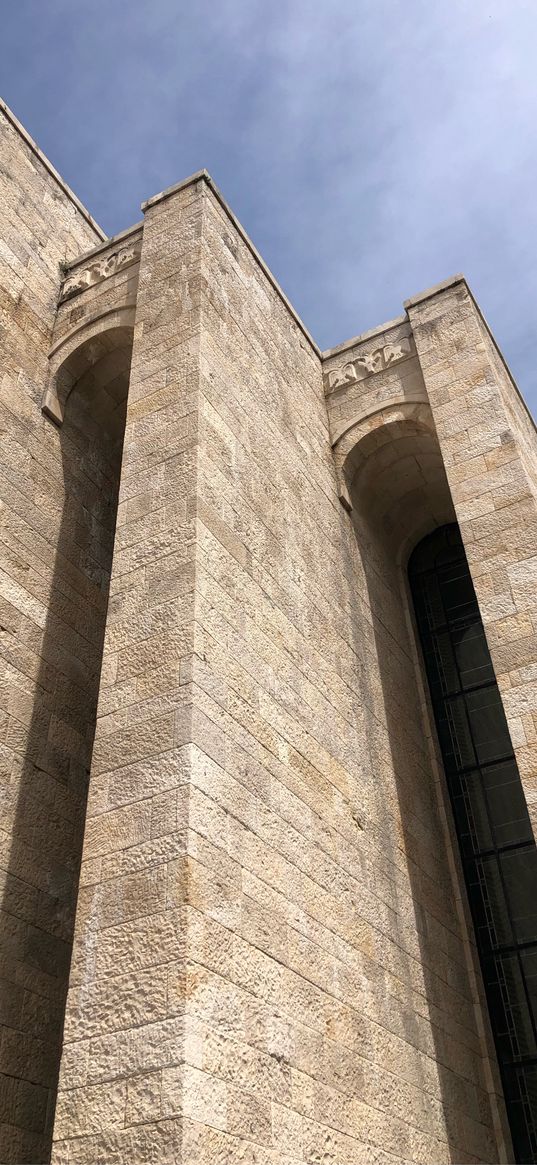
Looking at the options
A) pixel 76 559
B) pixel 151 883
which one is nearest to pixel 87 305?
pixel 76 559

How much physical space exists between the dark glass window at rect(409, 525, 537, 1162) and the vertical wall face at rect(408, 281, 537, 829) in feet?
5.79

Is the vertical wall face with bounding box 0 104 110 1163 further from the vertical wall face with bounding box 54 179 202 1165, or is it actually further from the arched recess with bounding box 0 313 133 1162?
the vertical wall face with bounding box 54 179 202 1165

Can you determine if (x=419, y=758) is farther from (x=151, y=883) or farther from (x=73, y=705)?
(x=151, y=883)

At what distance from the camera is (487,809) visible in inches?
352

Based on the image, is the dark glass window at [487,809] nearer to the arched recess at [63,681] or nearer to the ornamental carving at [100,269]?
the arched recess at [63,681]

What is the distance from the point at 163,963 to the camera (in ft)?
13.7

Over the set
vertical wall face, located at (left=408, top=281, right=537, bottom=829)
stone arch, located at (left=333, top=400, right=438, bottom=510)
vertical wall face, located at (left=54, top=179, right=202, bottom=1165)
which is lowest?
vertical wall face, located at (left=54, top=179, right=202, bottom=1165)

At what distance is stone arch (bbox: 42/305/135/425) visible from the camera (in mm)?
8367

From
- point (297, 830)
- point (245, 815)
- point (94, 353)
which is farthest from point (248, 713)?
point (94, 353)

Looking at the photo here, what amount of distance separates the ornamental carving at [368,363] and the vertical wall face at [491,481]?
0.30 metres

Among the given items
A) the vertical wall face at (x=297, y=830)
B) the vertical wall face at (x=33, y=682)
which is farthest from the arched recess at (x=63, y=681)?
the vertical wall face at (x=297, y=830)

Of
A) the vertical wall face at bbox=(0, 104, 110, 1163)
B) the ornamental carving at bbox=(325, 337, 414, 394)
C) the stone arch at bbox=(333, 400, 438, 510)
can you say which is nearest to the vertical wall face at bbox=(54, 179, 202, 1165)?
the vertical wall face at bbox=(0, 104, 110, 1163)

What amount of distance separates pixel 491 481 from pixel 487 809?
299cm

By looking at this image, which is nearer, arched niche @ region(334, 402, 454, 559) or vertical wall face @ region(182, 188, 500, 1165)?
vertical wall face @ region(182, 188, 500, 1165)
